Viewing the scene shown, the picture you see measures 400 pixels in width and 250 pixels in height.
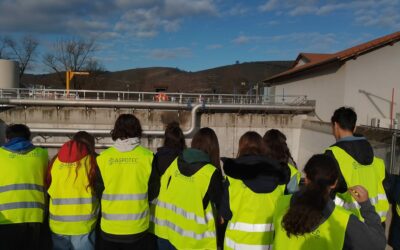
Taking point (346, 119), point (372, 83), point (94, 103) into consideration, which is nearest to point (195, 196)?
point (346, 119)

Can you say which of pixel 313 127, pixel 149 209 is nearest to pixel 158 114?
pixel 313 127

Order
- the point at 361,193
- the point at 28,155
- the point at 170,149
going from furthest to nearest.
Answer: the point at 170,149 < the point at 28,155 < the point at 361,193

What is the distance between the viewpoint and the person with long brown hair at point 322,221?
2090 millimetres

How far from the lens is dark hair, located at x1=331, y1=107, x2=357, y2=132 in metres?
3.30

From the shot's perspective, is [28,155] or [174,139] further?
[174,139]

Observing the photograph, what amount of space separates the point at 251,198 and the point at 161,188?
1.10 metres

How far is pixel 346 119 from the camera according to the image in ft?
10.9

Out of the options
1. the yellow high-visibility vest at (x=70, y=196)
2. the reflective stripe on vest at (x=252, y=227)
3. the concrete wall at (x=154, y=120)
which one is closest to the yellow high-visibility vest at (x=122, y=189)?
the yellow high-visibility vest at (x=70, y=196)

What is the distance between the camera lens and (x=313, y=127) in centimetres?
2170

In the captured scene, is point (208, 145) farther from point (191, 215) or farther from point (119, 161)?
point (119, 161)

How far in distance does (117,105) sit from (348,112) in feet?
63.9

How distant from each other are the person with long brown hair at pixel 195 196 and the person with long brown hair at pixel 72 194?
0.85m

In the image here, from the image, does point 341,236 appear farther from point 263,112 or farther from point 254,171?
point 263,112

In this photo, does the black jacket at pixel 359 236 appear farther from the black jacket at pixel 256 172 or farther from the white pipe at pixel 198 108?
the white pipe at pixel 198 108
